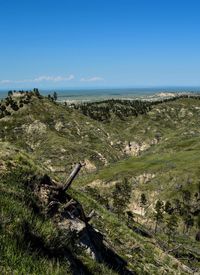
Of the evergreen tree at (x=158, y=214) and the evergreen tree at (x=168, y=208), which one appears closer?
the evergreen tree at (x=158, y=214)

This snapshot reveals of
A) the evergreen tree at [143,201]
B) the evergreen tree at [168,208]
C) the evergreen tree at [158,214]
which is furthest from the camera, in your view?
the evergreen tree at [143,201]

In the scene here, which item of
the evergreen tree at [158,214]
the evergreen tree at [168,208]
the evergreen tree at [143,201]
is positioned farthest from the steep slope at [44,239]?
the evergreen tree at [143,201]

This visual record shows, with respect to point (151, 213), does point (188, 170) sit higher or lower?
higher

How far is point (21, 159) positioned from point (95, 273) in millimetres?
8570

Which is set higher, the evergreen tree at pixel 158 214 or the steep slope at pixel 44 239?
the steep slope at pixel 44 239

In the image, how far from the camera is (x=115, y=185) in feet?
607

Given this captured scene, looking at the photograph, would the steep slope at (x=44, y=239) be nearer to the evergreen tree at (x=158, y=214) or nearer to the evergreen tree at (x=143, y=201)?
the evergreen tree at (x=158, y=214)

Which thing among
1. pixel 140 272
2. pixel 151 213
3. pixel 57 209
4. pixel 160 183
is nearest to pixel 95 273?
pixel 57 209

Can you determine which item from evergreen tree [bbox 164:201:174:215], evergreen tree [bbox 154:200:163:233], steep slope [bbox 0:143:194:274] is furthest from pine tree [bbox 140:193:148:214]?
steep slope [bbox 0:143:194:274]

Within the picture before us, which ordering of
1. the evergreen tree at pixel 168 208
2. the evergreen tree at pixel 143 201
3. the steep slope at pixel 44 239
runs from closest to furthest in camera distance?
1. the steep slope at pixel 44 239
2. the evergreen tree at pixel 168 208
3. the evergreen tree at pixel 143 201

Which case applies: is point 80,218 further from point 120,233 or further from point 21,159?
point 120,233

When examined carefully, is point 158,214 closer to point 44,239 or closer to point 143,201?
point 143,201

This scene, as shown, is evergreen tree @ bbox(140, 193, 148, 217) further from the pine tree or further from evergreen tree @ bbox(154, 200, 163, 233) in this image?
evergreen tree @ bbox(154, 200, 163, 233)

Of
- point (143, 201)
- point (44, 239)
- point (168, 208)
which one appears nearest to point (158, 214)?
point (168, 208)
